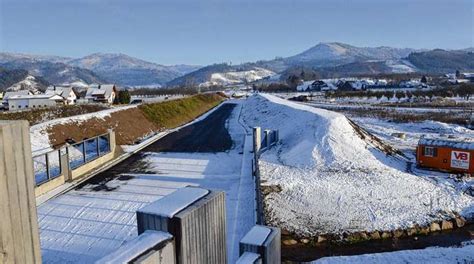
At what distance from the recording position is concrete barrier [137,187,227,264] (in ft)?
9.39

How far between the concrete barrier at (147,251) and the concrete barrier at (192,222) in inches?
2.7

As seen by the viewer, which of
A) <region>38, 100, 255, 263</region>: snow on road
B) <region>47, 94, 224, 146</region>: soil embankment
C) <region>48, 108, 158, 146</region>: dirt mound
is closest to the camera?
<region>38, 100, 255, 263</region>: snow on road

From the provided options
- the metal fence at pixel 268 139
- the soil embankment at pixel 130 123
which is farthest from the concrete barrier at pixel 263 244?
the soil embankment at pixel 130 123

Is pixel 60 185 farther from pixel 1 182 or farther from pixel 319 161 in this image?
pixel 1 182

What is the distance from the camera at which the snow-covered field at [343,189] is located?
1467 centimetres

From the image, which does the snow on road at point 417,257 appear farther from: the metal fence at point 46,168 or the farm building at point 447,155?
the metal fence at point 46,168

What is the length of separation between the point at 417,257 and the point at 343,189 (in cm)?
566

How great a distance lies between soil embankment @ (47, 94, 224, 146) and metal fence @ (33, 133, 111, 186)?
292 centimetres

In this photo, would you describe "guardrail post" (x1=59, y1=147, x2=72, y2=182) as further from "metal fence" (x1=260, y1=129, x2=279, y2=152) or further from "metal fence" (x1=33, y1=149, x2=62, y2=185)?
"metal fence" (x1=260, y1=129, x2=279, y2=152)

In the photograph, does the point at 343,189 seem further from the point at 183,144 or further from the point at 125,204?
the point at 183,144

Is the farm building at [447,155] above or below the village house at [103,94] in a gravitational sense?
below

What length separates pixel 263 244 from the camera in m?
4.01

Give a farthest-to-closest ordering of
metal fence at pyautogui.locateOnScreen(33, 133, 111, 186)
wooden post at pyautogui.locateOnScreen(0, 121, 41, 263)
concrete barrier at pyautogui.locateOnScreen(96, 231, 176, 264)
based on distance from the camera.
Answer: metal fence at pyautogui.locateOnScreen(33, 133, 111, 186)
concrete barrier at pyautogui.locateOnScreen(96, 231, 176, 264)
wooden post at pyautogui.locateOnScreen(0, 121, 41, 263)

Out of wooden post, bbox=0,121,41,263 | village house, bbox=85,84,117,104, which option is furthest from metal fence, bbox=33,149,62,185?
village house, bbox=85,84,117,104
